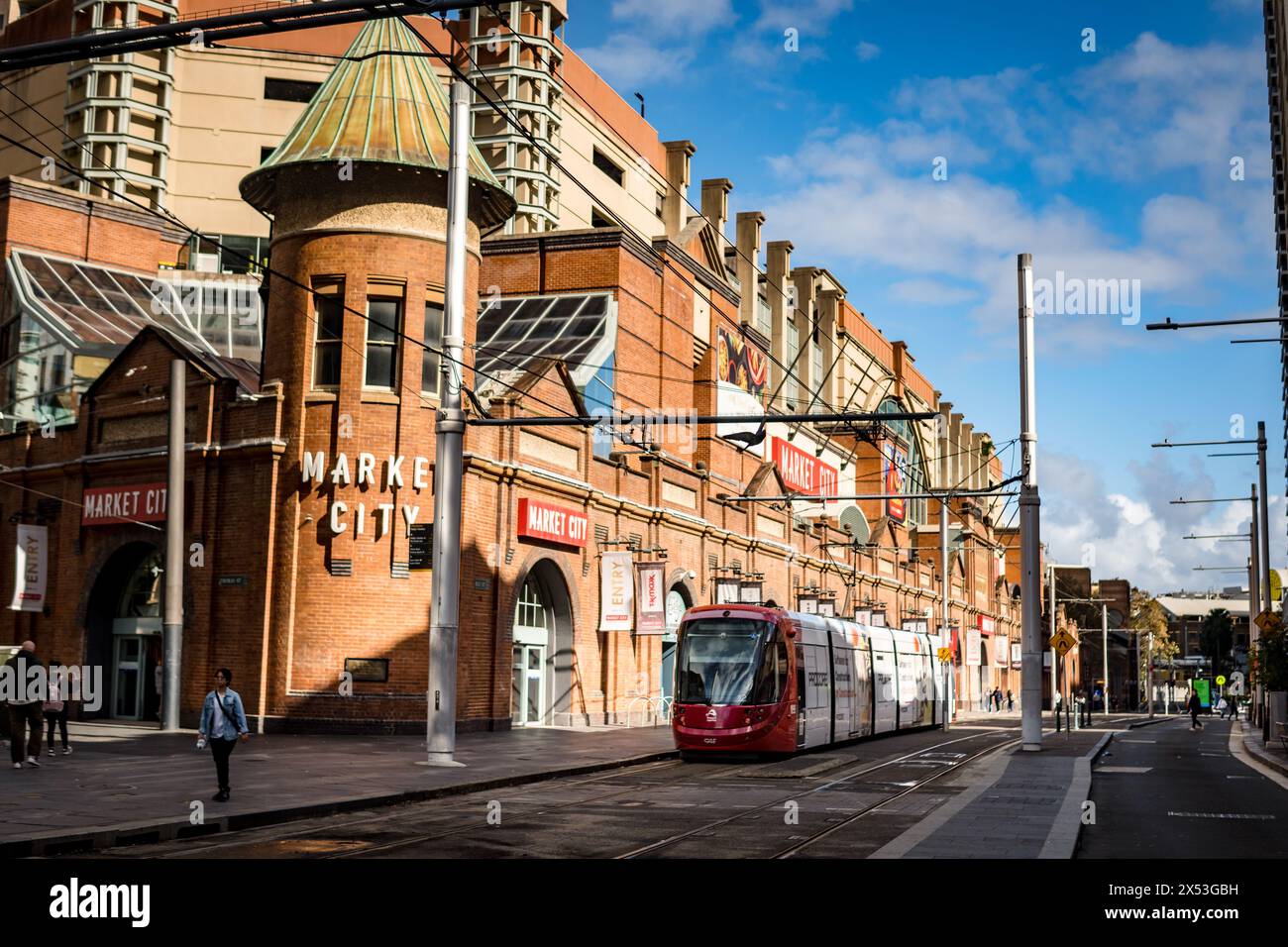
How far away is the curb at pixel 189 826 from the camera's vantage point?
13055mm

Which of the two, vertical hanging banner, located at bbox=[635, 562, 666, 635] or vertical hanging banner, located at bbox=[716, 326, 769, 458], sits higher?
vertical hanging banner, located at bbox=[716, 326, 769, 458]

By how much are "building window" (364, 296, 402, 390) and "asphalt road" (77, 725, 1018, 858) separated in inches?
453

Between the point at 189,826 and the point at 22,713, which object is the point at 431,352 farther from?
the point at 189,826

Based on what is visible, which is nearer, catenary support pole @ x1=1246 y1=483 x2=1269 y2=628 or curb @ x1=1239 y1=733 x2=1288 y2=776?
curb @ x1=1239 y1=733 x2=1288 y2=776

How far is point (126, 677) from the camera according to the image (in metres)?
35.6

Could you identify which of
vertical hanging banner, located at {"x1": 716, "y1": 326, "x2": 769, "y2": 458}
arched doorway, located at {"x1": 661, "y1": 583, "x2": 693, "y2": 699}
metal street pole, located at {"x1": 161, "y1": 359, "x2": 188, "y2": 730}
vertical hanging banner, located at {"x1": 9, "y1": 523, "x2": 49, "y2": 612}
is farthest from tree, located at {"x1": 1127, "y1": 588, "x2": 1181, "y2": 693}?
metal street pole, located at {"x1": 161, "y1": 359, "x2": 188, "y2": 730}

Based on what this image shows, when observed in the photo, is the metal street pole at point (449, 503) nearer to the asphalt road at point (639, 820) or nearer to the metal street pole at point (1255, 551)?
the asphalt road at point (639, 820)

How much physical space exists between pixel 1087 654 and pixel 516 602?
115771 mm

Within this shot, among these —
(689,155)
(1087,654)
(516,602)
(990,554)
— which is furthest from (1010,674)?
(516,602)

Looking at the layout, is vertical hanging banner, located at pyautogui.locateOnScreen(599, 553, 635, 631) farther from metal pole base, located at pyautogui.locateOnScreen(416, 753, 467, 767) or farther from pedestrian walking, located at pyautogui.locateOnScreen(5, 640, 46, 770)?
pedestrian walking, located at pyautogui.locateOnScreen(5, 640, 46, 770)

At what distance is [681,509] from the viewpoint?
43312mm

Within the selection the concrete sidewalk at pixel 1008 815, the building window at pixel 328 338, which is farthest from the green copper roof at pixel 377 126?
the concrete sidewalk at pixel 1008 815

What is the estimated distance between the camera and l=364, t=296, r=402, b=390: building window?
31.7 meters
